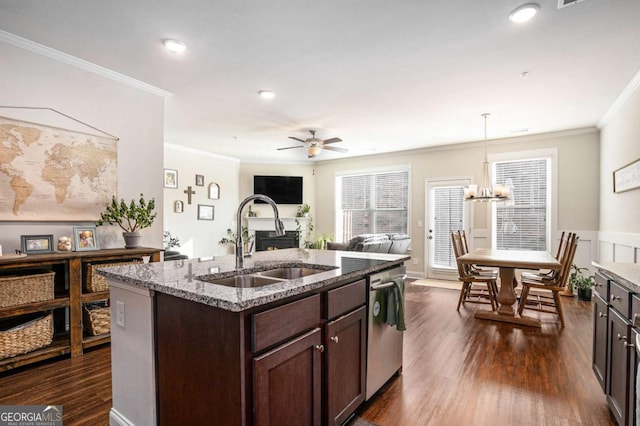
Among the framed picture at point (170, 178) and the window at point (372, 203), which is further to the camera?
the window at point (372, 203)

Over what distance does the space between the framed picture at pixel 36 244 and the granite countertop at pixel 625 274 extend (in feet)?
12.9

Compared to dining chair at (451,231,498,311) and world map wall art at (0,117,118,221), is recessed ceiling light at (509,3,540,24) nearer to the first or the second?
dining chair at (451,231,498,311)

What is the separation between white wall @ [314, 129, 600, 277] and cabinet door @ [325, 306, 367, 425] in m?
4.90

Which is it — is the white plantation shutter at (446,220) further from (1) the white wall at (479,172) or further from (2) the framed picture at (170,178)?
(2) the framed picture at (170,178)

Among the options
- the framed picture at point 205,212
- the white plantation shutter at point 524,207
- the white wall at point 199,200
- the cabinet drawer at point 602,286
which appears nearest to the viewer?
the cabinet drawer at point 602,286

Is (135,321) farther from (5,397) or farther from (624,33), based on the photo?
(624,33)

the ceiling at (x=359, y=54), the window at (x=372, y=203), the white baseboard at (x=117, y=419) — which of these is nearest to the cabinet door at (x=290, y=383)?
the white baseboard at (x=117, y=419)

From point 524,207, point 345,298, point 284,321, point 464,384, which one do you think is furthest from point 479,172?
point 284,321

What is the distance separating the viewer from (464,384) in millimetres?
2393

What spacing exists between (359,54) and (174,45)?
5.02 feet

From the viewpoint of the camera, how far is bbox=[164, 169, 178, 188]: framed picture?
6.32 m

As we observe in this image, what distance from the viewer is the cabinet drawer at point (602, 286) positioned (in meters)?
1.97

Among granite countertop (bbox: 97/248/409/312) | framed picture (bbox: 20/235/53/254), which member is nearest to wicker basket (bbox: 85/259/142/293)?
framed picture (bbox: 20/235/53/254)

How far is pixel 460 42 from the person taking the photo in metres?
2.65
